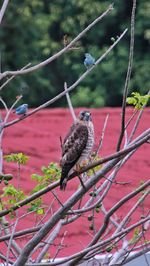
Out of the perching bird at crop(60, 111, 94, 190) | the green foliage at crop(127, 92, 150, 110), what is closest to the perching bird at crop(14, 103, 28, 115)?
the perching bird at crop(60, 111, 94, 190)

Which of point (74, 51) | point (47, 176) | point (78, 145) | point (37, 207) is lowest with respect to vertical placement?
point (37, 207)

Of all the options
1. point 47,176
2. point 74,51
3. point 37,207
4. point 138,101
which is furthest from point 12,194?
point 74,51

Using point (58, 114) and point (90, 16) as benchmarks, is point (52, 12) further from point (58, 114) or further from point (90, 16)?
point (58, 114)

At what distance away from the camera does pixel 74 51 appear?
18.5 metres

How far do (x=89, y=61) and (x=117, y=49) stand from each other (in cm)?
1555

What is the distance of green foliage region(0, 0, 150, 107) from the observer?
19172mm

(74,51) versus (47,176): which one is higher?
(74,51)

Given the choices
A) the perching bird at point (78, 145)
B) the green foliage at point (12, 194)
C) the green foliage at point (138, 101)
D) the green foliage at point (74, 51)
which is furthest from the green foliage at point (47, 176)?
the green foliage at point (74, 51)

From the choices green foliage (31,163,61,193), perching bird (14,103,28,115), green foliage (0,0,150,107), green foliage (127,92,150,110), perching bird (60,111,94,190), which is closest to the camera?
green foliage (127,92,150,110)

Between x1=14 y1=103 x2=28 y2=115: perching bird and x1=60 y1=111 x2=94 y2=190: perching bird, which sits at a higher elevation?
x1=14 y1=103 x2=28 y2=115: perching bird

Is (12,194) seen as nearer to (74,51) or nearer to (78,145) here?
(78,145)

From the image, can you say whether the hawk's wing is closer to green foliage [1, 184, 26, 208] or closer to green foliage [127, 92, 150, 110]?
green foliage [1, 184, 26, 208]

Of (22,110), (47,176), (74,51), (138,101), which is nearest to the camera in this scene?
(138,101)

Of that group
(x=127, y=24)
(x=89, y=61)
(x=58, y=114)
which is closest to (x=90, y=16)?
(x=127, y=24)
